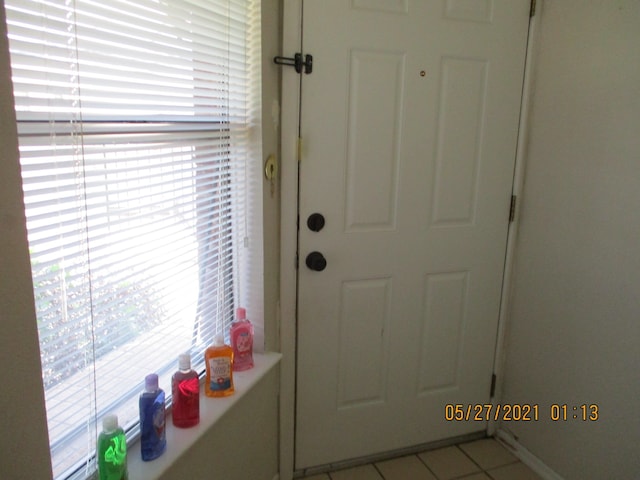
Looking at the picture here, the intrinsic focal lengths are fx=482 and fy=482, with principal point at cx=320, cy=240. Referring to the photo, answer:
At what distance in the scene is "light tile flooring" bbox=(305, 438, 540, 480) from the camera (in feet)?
6.40

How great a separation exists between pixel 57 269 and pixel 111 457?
1.35ft

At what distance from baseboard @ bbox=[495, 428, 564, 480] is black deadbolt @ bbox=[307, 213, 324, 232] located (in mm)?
1306

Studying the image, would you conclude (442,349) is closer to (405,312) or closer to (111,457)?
(405,312)

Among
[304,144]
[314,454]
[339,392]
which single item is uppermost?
[304,144]

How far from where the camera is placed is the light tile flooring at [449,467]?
1950mm

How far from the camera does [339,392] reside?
1.92 m

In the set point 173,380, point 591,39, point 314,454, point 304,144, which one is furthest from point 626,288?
point 173,380

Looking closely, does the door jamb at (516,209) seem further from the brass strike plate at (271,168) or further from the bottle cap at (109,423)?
the bottle cap at (109,423)

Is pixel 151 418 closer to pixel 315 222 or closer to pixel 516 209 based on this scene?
pixel 315 222

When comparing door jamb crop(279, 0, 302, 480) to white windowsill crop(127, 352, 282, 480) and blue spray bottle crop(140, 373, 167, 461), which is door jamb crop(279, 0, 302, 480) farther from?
blue spray bottle crop(140, 373, 167, 461)

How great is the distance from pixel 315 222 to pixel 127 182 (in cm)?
77

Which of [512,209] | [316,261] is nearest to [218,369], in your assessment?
[316,261]
